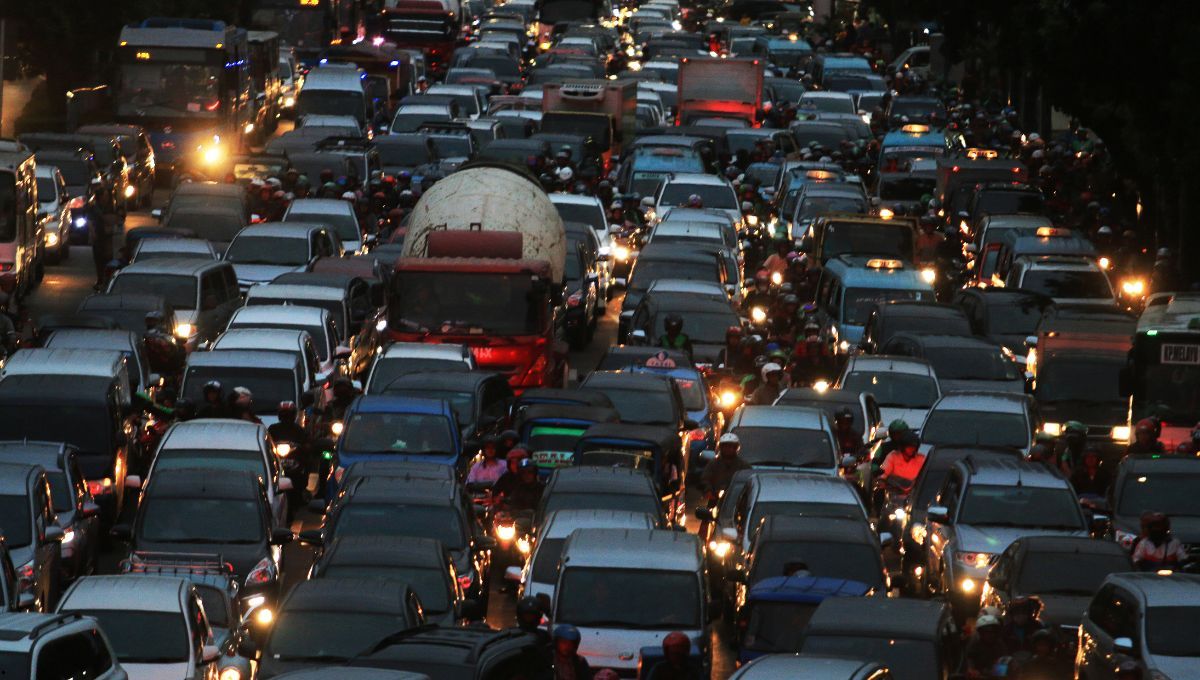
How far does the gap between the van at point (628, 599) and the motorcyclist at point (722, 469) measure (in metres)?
5.30

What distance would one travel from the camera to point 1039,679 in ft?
60.8

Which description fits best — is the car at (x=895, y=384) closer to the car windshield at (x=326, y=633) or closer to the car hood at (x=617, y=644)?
the car hood at (x=617, y=644)

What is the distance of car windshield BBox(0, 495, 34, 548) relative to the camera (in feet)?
70.4

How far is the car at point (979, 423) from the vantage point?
90.0ft

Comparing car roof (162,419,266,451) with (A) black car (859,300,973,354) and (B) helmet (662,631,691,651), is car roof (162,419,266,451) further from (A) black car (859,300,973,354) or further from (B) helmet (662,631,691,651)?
(A) black car (859,300,973,354)

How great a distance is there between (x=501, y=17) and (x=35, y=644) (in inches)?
3199

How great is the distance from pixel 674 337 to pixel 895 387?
3413 mm

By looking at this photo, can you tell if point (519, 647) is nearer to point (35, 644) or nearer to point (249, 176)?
point (35, 644)

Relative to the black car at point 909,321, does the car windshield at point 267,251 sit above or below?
below

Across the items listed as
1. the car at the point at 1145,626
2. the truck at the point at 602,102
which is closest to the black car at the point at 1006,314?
the car at the point at 1145,626

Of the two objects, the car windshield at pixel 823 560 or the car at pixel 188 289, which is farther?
the car at pixel 188 289

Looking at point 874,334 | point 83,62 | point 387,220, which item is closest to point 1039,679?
point 874,334

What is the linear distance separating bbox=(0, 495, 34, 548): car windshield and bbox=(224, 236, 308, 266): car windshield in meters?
15.9

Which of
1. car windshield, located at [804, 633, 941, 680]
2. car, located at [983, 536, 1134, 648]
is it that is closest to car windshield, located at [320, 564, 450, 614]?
car windshield, located at [804, 633, 941, 680]
